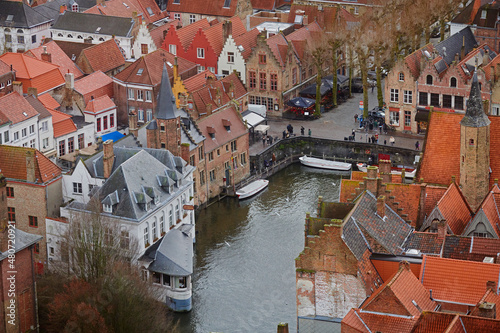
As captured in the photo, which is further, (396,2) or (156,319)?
(396,2)

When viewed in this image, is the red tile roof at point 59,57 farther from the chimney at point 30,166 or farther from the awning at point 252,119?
the chimney at point 30,166

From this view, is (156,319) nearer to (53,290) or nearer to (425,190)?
(53,290)

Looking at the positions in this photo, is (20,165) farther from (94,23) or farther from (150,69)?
(94,23)

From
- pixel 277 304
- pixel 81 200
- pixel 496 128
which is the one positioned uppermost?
pixel 496 128

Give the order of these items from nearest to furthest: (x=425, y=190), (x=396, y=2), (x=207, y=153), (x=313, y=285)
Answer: (x=313, y=285)
(x=425, y=190)
(x=207, y=153)
(x=396, y=2)

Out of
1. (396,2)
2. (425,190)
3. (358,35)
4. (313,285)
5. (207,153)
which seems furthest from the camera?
(396,2)

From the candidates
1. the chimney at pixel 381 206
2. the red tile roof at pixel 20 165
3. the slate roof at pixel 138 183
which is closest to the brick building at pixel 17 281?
the slate roof at pixel 138 183

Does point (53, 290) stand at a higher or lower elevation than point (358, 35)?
lower

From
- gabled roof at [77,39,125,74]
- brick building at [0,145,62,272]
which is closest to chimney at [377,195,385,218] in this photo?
brick building at [0,145,62,272]

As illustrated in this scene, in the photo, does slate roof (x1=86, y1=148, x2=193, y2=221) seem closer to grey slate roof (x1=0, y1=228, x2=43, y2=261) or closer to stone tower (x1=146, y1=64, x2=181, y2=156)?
stone tower (x1=146, y1=64, x2=181, y2=156)

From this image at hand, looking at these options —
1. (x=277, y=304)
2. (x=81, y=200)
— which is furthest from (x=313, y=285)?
A: (x=81, y=200)
